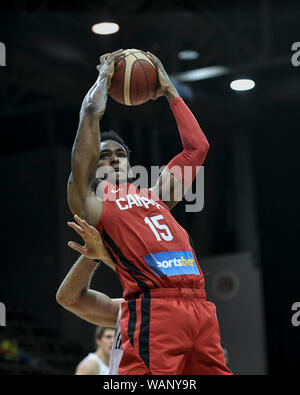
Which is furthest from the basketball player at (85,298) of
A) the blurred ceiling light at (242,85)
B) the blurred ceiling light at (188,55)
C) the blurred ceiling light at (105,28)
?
the blurred ceiling light at (242,85)

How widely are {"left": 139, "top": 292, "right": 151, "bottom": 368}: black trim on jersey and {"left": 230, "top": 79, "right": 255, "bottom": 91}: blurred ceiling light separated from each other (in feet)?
27.7

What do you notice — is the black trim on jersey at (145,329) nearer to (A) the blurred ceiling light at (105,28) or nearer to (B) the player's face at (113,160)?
(B) the player's face at (113,160)

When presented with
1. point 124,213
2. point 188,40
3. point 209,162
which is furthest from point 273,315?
point 124,213

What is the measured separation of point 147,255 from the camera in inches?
118

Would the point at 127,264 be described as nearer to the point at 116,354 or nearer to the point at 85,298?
the point at 116,354

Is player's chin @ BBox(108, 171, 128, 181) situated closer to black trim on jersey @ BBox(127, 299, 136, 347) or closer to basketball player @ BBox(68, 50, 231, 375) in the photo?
basketball player @ BBox(68, 50, 231, 375)

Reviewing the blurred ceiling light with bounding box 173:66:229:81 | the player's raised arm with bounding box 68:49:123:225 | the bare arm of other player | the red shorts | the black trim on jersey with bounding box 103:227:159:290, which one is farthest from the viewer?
the blurred ceiling light with bounding box 173:66:229:81

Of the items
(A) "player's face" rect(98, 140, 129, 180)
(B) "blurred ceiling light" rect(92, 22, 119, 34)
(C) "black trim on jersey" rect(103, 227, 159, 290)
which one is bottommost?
(C) "black trim on jersey" rect(103, 227, 159, 290)

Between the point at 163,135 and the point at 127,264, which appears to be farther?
the point at 163,135

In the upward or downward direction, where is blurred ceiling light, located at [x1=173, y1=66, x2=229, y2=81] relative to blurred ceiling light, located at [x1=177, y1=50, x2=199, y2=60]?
downward

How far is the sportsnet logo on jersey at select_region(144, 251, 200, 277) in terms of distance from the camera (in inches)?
117

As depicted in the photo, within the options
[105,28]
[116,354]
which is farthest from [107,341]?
[105,28]

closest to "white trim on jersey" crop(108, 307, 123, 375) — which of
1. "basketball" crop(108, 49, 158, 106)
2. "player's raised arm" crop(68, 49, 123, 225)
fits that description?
"player's raised arm" crop(68, 49, 123, 225)

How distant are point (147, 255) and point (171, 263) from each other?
0.38 ft
